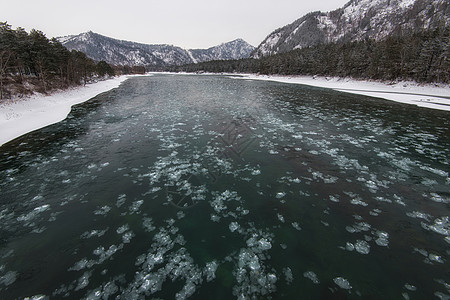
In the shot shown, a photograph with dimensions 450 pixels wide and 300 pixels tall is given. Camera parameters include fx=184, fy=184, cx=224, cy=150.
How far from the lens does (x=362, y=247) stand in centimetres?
597

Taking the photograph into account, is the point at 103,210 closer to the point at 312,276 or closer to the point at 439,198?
the point at 312,276

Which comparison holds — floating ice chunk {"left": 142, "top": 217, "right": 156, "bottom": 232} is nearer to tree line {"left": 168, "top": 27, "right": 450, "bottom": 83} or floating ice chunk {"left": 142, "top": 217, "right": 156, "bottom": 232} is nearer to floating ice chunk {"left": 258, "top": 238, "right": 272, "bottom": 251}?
floating ice chunk {"left": 258, "top": 238, "right": 272, "bottom": 251}

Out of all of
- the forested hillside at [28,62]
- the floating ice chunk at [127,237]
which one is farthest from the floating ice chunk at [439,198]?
the forested hillside at [28,62]

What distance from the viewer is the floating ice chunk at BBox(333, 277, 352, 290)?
15.7 feet

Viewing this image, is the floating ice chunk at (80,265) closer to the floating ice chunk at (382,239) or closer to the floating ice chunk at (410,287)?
the floating ice chunk at (410,287)

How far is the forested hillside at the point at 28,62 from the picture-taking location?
29969 mm

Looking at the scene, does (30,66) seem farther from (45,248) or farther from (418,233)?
(418,233)

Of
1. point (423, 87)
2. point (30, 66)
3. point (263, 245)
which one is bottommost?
point (263, 245)

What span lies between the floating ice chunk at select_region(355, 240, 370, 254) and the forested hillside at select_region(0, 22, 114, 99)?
40.2 meters

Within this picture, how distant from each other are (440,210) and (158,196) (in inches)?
469

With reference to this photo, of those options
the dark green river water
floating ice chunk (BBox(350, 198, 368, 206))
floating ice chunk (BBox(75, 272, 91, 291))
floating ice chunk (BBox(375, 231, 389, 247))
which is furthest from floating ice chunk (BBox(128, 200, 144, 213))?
floating ice chunk (BBox(350, 198, 368, 206))

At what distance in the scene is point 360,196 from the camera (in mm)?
8344

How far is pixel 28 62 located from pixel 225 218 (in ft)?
183

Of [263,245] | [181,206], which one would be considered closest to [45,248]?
[181,206]
